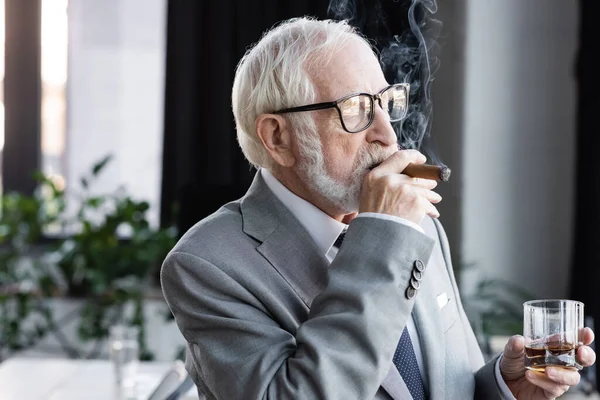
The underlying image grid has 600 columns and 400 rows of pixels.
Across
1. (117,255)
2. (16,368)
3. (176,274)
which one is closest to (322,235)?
(176,274)

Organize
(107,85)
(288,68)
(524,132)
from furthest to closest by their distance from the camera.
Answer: (107,85) < (524,132) < (288,68)

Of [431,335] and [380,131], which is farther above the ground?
[380,131]

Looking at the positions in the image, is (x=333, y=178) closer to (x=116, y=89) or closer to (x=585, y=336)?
(x=585, y=336)

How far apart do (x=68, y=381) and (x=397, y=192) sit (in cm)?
183

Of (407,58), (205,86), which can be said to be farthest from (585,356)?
(205,86)

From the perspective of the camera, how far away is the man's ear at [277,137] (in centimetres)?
144

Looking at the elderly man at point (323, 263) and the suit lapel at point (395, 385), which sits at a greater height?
the elderly man at point (323, 263)

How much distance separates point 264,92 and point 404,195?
0.33 meters

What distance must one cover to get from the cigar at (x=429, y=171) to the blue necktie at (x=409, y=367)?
Result: 29 centimetres

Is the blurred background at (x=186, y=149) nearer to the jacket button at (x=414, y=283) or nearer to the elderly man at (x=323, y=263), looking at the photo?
the elderly man at (x=323, y=263)

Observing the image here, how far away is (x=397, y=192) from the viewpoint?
1.29m

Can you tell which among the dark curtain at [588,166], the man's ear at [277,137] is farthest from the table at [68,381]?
the dark curtain at [588,166]

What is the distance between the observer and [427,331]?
4.74ft

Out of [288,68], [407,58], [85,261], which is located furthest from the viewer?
[85,261]
